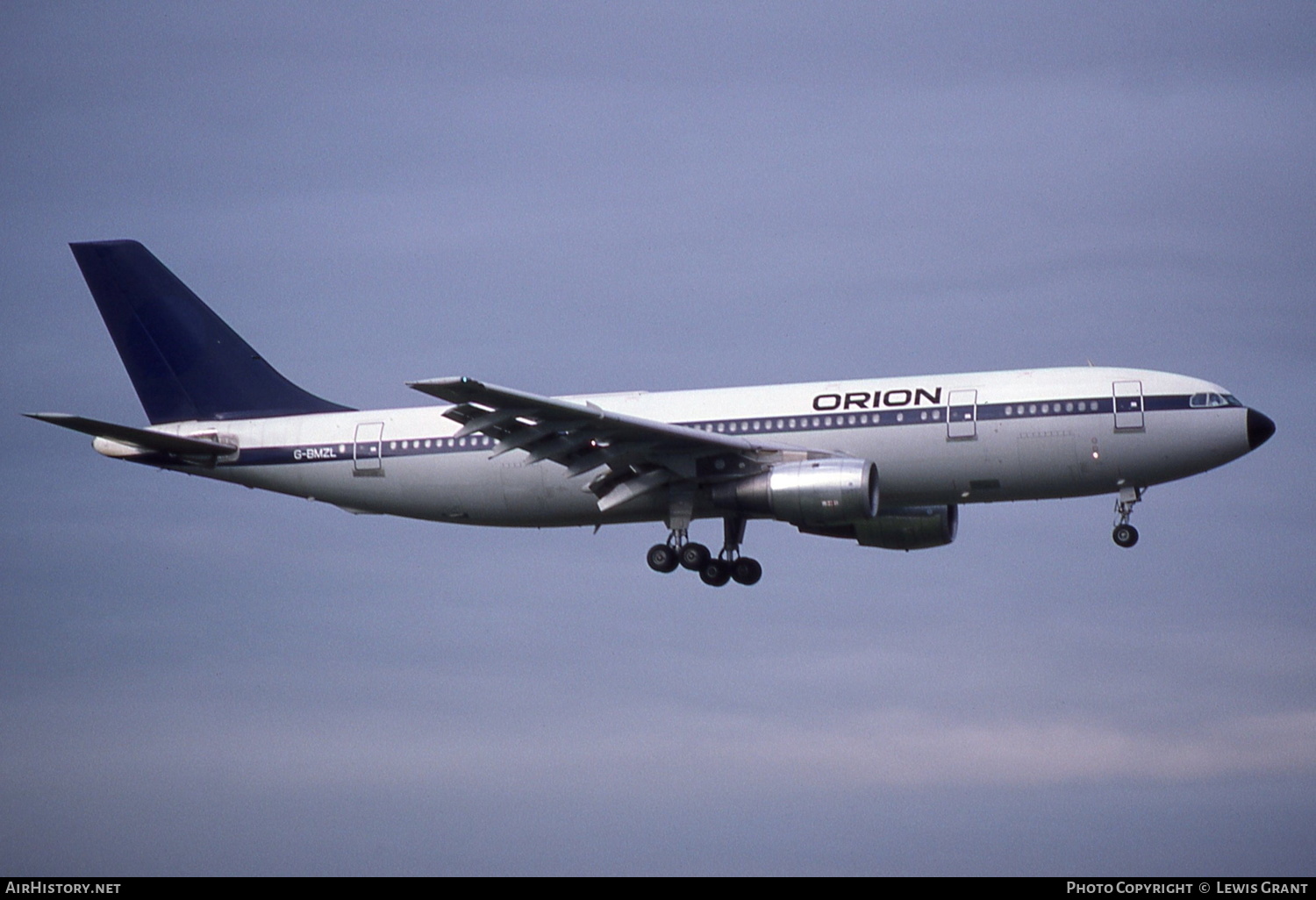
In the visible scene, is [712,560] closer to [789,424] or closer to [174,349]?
[789,424]

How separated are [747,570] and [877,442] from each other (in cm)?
553

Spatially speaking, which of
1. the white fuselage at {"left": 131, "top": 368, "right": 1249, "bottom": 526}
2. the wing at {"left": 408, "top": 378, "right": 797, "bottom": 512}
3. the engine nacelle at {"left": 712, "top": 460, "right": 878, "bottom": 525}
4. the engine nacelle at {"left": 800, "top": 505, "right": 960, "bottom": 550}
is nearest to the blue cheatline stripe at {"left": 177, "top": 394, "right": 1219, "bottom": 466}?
the white fuselage at {"left": 131, "top": 368, "right": 1249, "bottom": 526}

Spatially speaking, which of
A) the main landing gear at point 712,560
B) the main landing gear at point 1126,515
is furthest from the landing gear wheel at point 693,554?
the main landing gear at point 1126,515

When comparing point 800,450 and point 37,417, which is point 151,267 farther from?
point 800,450

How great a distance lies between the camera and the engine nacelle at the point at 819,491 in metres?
43.4

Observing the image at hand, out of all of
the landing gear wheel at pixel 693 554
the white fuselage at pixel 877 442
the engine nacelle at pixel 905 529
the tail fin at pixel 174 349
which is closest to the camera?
the white fuselage at pixel 877 442

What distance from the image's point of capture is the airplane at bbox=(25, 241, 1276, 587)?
4403 centimetres

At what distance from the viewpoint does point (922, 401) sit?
1779 inches

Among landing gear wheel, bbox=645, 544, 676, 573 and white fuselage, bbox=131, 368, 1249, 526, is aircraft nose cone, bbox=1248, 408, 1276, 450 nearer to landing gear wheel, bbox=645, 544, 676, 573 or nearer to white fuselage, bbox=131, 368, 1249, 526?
white fuselage, bbox=131, 368, 1249, 526

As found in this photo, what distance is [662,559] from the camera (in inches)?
1875

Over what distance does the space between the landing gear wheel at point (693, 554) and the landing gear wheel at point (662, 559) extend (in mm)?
237

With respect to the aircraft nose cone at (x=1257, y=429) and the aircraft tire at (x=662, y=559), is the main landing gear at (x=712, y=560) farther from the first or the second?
the aircraft nose cone at (x=1257, y=429)

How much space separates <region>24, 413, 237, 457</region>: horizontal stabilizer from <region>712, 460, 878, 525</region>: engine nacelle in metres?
15.8

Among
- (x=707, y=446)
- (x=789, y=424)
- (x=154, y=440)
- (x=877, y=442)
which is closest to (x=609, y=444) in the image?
(x=707, y=446)
